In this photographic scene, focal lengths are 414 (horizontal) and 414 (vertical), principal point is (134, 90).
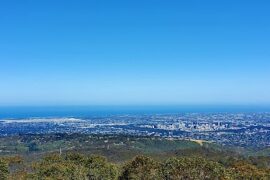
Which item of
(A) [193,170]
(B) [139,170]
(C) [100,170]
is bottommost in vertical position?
(C) [100,170]

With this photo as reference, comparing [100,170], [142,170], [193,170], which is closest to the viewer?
[193,170]

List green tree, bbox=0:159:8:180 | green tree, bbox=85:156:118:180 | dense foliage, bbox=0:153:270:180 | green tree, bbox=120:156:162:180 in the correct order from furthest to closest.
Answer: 1. green tree, bbox=0:159:8:180
2. green tree, bbox=85:156:118:180
3. green tree, bbox=120:156:162:180
4. dense foliage, bbox=0:153:270:180

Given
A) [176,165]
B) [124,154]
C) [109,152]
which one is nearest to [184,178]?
[176,165]

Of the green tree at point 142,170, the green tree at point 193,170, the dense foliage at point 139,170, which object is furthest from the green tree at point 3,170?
the green tree at point 193,170

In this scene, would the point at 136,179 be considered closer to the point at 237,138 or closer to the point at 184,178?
the point at 184,178

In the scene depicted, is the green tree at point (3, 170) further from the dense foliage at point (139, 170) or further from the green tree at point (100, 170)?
the green tree at point (100, 170)

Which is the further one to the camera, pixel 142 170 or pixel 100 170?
pixel 100 170

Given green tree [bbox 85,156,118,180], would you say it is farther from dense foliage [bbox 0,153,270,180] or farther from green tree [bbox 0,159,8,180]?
green tree [bbox 0,159,8,180]

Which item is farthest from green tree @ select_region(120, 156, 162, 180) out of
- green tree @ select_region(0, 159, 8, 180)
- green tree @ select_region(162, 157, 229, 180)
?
green tree @ select_region(0, 159, 8, 180)

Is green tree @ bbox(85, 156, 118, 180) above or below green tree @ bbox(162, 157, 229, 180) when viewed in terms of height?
below

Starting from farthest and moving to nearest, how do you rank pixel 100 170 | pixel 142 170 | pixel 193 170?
pixel 100 170 → pixel 142 170 → pixel 193 170

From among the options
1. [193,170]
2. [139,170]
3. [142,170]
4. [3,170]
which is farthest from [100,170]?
[193,170]

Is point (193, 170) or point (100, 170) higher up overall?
point (193, 170)

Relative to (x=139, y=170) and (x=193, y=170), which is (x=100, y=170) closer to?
(x=139, y=170)
